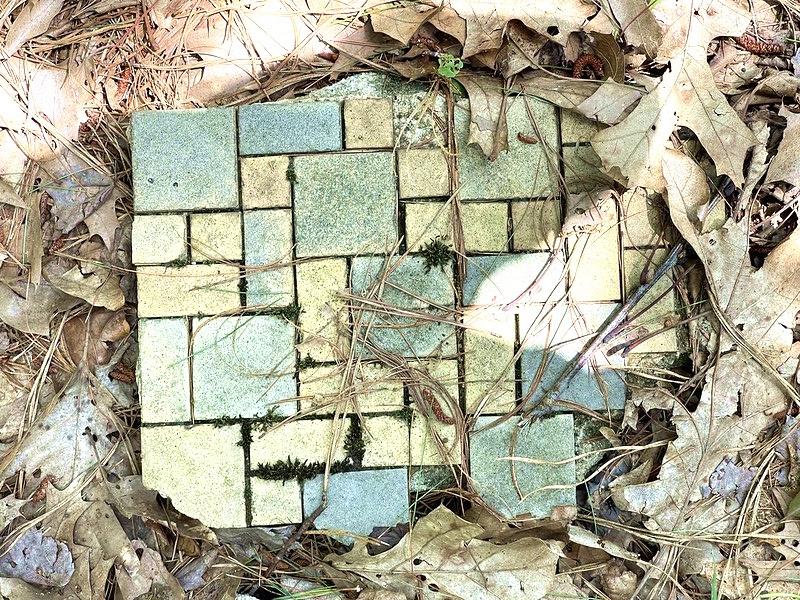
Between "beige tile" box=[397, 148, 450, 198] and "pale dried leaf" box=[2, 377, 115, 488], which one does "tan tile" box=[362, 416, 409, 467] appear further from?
"pale dried leaf" box=[2, 377, 115, 488]

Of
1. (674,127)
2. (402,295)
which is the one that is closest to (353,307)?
(402,295)

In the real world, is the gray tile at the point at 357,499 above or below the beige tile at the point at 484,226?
below

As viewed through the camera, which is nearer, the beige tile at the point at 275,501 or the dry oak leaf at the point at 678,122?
the dry oak leaf at the point at 678,122

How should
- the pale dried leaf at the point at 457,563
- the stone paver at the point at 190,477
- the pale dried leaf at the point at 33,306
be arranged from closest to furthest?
the pale dried leaf at the point at 457,563 < the stone paver at the point at 190,477 < the pale dried leaf at the point at 33,306

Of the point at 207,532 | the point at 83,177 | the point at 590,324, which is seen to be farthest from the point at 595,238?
the point at 83,177

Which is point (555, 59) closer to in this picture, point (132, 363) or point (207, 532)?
point (132, 363)

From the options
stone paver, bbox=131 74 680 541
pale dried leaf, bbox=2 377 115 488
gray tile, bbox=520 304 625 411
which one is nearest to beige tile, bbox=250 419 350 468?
stone paver, bbox=131 74 680 541

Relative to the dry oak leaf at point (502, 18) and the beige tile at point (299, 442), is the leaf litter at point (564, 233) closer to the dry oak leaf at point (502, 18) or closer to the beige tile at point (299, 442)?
the dry oak leaf at point (502, 18)

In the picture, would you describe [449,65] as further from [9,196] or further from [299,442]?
[9,196]

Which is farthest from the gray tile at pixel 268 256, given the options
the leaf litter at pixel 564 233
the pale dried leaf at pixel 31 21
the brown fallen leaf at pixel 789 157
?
the brown fallen leaf at pixel 789 157
